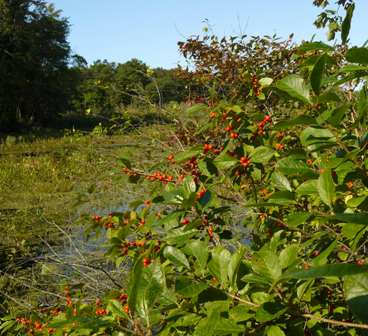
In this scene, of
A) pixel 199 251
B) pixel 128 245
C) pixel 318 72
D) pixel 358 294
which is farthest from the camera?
pixel 128 245

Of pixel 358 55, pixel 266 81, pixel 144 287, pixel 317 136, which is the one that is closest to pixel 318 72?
pixel 358 55

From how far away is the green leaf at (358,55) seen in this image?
2.37 feet

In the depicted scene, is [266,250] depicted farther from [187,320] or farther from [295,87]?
[295,87]

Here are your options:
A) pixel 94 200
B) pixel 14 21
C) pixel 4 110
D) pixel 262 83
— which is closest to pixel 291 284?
pixel 262 83

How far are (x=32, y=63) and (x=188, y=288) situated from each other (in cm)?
2663

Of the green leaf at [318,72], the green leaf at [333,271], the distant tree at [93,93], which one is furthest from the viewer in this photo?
the distant tree at [93,93]

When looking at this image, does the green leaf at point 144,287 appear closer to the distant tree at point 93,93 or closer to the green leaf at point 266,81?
the green leaf at point 266,81

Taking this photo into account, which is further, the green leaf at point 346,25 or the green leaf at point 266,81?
the green leaf at point 266,81

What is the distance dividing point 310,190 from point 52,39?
1132 inches

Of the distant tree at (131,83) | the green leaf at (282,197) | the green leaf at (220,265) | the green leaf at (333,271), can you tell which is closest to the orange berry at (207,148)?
the green leaf at (282,197)

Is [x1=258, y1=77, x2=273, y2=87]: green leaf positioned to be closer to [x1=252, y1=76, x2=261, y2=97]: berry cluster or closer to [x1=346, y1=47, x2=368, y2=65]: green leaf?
[x1=252, y1=76, x2=261, y2=97]: berry cluster

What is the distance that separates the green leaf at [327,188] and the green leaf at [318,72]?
0.70 ft

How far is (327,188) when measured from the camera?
988mm

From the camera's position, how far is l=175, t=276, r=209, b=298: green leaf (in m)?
0.89
